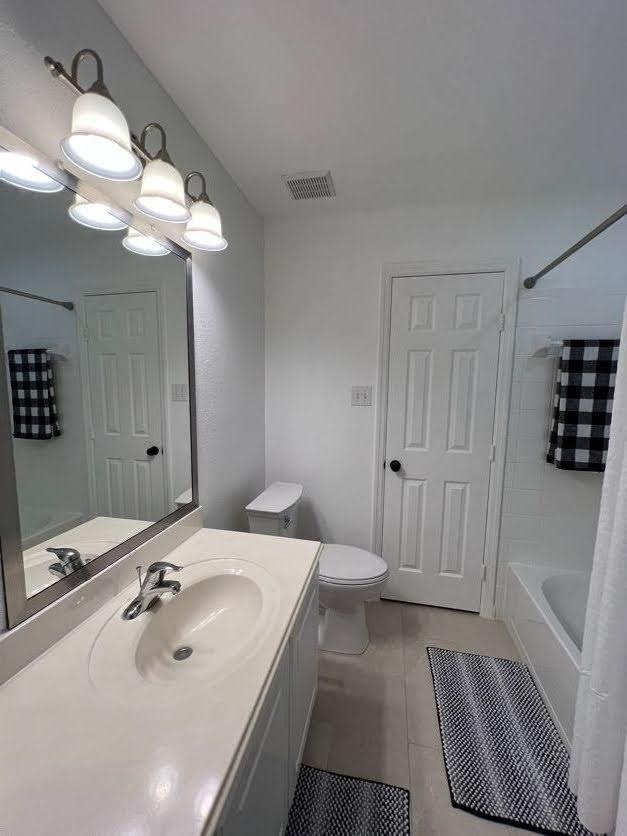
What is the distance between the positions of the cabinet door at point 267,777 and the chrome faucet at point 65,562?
1.88ft

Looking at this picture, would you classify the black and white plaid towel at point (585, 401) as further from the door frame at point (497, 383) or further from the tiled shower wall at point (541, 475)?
the door frame at point (497, 383)

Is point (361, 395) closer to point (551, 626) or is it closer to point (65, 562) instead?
point (551, 626)

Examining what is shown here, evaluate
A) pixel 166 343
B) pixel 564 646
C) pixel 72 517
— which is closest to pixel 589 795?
pixel 564 646

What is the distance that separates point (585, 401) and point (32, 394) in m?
2.14

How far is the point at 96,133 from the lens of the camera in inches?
28.0

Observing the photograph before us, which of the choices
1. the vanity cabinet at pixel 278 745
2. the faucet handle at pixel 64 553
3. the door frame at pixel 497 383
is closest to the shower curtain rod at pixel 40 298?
the faucet handle at pixel 64 553

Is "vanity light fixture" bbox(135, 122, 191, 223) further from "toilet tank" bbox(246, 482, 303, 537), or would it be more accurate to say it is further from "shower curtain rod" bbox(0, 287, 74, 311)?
"toilet tank" bbox(246, 482, 303, 537)

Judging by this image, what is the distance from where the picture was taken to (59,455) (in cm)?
84

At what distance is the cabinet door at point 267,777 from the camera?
0.59 metres

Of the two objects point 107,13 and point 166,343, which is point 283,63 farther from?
point 166,343

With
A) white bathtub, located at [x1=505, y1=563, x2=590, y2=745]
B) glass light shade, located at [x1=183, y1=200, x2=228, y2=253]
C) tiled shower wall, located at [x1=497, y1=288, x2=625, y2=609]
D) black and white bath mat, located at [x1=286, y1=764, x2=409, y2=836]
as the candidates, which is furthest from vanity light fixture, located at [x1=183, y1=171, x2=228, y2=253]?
white bathtub, located at [x1=505, y1=563, x2=590, y2=745]

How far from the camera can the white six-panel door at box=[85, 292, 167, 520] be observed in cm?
95

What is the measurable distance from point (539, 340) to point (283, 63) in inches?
65.0

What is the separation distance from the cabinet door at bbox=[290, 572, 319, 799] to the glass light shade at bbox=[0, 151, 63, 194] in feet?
4.06
